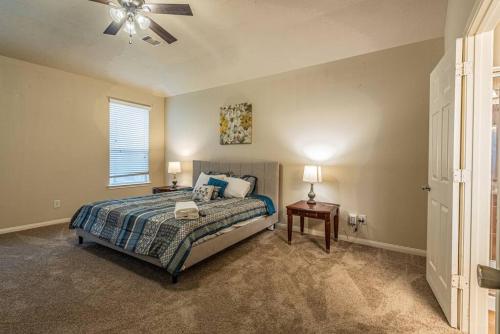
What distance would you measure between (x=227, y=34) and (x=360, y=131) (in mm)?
2195

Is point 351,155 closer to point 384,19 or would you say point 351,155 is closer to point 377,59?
point 377,59

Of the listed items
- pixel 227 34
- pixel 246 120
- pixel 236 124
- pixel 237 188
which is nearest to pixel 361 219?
pixel 237 188

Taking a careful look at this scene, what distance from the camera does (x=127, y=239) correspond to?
8.13ft

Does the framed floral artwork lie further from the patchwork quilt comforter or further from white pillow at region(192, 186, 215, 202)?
the patchwork quilt comforter

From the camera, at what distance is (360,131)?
327 centimetres

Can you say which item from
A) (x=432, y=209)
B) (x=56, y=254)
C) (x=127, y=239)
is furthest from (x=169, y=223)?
(x=432, y=209)

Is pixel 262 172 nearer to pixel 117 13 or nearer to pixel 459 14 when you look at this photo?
pixel 117 13

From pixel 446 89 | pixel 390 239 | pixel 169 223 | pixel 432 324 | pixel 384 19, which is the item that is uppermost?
pixel 384 19

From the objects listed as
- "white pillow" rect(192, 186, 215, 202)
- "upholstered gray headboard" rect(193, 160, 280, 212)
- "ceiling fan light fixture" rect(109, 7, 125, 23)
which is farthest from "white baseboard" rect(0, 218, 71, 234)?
"ceiling fan light fixture" rect(109, 7, 125, 23)

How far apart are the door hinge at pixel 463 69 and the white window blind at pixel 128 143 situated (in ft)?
16.9

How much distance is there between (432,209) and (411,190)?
0.86 m

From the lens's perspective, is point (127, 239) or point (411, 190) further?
point (411, 190)

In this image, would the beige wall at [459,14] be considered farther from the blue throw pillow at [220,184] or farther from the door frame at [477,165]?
the blue throw pillow at [220,184]

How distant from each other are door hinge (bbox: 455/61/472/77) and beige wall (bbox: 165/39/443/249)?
4.36 feet
